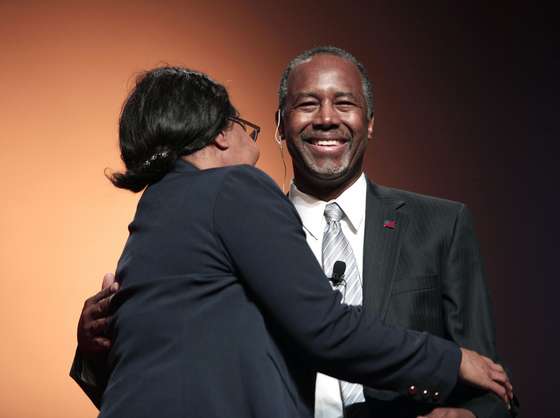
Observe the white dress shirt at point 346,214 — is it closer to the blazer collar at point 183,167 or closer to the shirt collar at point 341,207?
the shirt collar at point 341,207

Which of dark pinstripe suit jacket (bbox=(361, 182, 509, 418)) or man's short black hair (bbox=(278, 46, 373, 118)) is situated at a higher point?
man's short black hair (bbox=(278, 46, 373, 118))

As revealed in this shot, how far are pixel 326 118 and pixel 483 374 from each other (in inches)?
35.4

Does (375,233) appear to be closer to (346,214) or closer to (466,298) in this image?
(346,214)

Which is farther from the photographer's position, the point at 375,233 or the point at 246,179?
the point at 375,233

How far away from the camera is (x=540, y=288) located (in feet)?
11.3

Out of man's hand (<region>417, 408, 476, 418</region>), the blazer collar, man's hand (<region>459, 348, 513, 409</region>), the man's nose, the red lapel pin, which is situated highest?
the man's nose

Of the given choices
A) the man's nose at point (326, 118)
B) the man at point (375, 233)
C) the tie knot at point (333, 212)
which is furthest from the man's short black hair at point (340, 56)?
the tie knot at point (333, 212)

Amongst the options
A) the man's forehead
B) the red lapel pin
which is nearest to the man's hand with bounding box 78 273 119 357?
the red lapel pin

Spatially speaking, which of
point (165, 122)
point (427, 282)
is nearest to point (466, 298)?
point (427, 282)

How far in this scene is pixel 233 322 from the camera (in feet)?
4.68

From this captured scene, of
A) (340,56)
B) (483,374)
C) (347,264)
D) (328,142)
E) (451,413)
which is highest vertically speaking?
(340,56)

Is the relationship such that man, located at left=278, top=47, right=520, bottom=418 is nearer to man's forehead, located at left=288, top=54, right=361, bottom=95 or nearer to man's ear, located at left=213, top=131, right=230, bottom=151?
man's forehead, located at left=288, top=54, right=361, bottom=95

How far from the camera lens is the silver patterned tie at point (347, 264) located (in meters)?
1.92

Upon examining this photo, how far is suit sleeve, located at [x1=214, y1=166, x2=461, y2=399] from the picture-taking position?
1.43m
